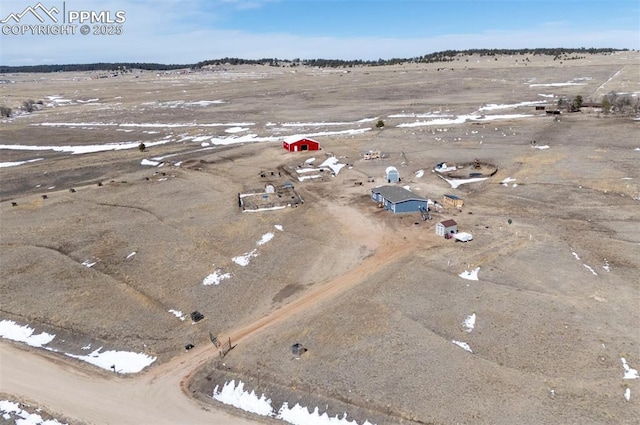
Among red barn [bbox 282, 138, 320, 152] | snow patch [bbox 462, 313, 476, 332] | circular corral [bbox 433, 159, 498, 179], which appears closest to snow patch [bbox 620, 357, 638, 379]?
snow patch [bbox 462, 313, 476, 332]

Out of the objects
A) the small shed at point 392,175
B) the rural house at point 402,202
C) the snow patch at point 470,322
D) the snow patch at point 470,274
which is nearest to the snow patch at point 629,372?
the snow patch at point 470,322

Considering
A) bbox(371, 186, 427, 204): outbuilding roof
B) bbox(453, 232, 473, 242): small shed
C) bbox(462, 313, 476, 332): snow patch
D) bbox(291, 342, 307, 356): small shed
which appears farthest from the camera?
bbox(371, 186, 427, 204): outbuilding roof

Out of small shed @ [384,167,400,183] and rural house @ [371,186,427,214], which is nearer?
rural house @ [371,186,427,214]

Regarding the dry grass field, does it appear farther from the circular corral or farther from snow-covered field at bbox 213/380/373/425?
the circular corral

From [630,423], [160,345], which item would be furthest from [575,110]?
[160,345]

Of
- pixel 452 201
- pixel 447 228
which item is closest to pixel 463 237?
pixel 447 228

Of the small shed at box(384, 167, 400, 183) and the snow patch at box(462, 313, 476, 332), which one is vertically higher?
the small shed at box(384, 167, 400, 183)

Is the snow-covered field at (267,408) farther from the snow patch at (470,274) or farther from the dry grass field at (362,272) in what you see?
the snow patch at (470,274)

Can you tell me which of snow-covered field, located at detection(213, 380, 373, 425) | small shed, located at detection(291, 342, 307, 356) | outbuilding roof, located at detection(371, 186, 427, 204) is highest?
outbuilding roof, located at detection(371, 186, 427, 204)
